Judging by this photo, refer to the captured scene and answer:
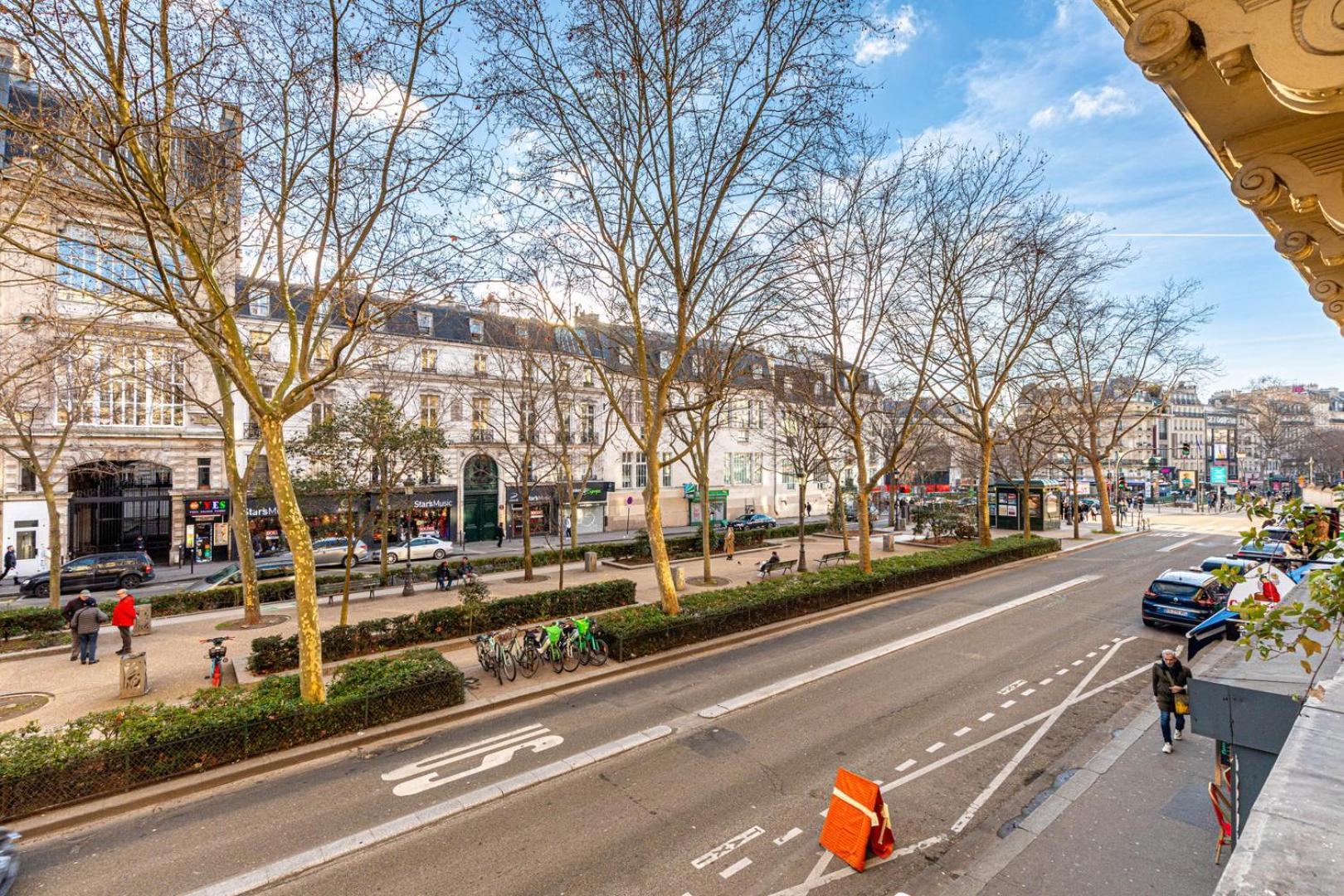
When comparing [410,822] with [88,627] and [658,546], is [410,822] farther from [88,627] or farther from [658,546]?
[88,627]

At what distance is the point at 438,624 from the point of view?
48.8 ft

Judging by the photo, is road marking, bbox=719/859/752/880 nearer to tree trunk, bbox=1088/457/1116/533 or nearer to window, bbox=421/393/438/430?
window, bbox=421/393/438/430

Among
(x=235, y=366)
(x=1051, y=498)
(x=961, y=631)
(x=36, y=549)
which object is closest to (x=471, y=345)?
(x=36, y=549)

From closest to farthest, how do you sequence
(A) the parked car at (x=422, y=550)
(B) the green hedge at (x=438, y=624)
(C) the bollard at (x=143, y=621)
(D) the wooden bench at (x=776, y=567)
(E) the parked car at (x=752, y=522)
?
(B) the green hedge at (x=438, y=624) → (C) the bollard at (x=143, y=621) → (D) the wooden bench at (x=776, y=567) → (A) the parked car at (x=422, y=550) → (E) the parked car at (x=752, y=522)

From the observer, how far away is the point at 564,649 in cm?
1242

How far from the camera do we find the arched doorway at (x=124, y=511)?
30.2 metres

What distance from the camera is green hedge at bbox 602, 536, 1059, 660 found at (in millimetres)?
13398

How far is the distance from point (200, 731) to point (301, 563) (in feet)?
8.46

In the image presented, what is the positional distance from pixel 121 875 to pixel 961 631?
645 inches

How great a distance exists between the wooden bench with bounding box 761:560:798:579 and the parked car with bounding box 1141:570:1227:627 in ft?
38.1

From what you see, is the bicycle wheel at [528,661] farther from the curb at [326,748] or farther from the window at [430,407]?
the window at [430,407]

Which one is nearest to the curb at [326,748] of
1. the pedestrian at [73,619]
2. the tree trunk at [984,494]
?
the pedestrian at [73,619]

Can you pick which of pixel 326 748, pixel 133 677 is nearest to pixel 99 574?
pixel 133 677

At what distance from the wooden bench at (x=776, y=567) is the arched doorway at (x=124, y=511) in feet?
104
